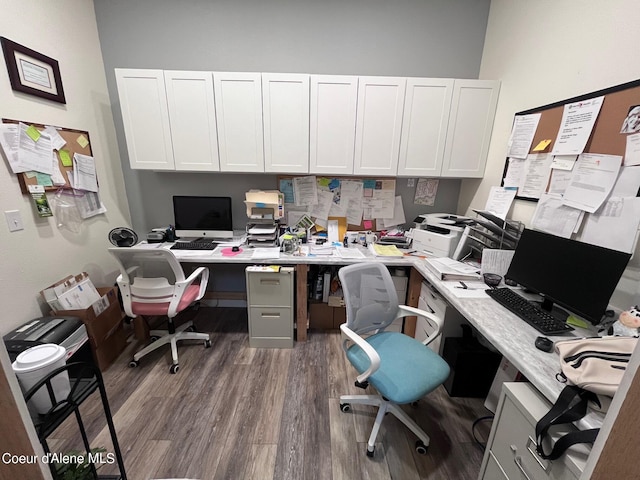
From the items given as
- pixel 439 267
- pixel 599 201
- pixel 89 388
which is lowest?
pixel 89 388

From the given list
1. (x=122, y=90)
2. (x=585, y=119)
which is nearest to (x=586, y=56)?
(x=585, y=119)

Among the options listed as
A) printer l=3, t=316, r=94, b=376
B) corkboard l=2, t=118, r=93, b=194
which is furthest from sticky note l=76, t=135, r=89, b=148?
printer l=3, t=316, r=94, b=376

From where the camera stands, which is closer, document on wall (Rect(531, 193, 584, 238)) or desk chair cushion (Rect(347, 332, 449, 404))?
desk chair cushion (Rect(347, 332, 449, 404))

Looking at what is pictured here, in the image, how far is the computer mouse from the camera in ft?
3.47

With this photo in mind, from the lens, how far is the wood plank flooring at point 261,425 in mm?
1322

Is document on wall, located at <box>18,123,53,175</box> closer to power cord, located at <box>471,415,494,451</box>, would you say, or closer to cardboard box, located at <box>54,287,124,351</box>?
cardboard box, located at <box>54,287,124,351</box>

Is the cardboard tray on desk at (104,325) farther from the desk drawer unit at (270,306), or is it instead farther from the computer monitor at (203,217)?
the desk drawer unit at (270,306)

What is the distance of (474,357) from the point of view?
1677 mm

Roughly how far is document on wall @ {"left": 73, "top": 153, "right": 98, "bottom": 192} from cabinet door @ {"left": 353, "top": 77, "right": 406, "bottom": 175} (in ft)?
7.14

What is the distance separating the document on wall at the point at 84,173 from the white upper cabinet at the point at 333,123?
1796mm

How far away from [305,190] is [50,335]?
6.70ft

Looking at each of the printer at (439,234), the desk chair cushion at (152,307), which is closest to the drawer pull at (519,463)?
the printer at (439,234)

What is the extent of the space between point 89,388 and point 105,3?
294cm

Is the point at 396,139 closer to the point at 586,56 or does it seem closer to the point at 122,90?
the point at 586,56
